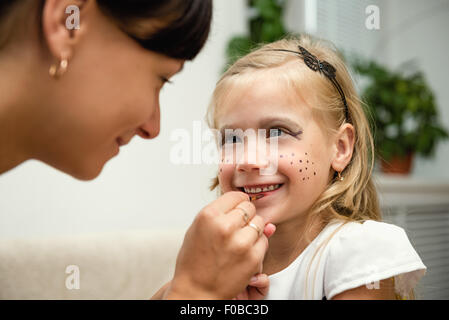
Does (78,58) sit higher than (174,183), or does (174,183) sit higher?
(78,58)

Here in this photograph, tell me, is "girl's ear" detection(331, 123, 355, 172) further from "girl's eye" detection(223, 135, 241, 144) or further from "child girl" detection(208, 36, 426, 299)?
"girl's eye" detection(223, 135, 241, 144)

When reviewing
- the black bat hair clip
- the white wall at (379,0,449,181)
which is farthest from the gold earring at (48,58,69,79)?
the white wall at (379,0,449,181)

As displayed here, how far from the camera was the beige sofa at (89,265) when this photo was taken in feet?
3.55

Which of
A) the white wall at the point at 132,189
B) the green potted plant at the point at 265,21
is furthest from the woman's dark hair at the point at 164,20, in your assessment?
the green potted plant at the point at 265,21

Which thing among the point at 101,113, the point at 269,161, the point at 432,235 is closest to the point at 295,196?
the point at 269,161

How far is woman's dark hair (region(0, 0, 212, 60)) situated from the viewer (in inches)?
22.5

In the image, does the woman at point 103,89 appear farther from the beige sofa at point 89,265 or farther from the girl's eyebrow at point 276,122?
the beige sofa at point 89,265

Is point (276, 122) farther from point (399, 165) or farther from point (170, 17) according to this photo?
point (399, 165)

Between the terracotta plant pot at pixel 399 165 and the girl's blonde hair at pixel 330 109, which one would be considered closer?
the girl's blonde hair at pixel 330 109

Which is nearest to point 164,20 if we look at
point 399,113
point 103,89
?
point 103,89

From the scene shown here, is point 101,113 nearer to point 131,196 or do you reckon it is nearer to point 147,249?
point 147,249

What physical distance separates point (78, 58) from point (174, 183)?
105 centimetres

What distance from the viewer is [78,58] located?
0.59m

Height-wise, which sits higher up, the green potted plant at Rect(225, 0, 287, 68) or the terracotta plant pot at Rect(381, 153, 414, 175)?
the green potted plant at Rect(225, 0, 287, 68)
